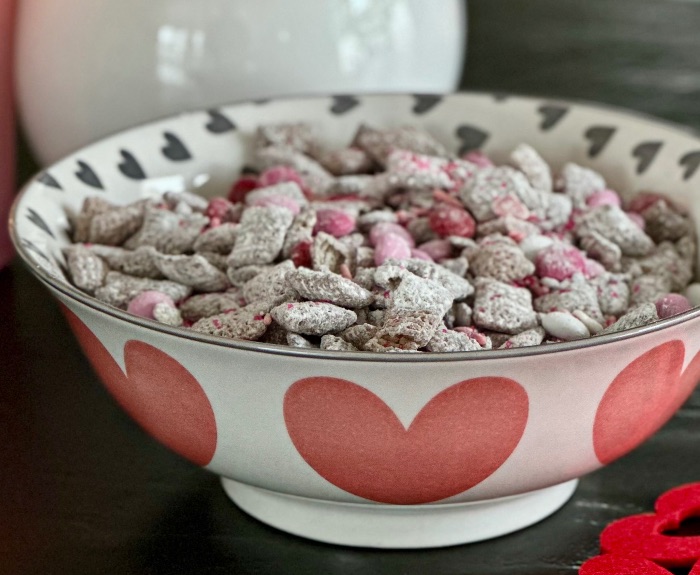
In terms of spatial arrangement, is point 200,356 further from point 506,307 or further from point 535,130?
point 535,130

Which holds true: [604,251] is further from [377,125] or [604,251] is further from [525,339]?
[377,125]

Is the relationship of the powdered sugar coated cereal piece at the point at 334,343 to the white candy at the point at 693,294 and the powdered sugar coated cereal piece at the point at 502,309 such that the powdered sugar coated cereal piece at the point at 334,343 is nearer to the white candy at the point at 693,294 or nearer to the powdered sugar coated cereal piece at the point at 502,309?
the powdered sugar coated cereal piece at the point at 502,309

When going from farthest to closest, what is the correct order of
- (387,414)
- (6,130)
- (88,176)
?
(6,130) < (88,176) < (387,414)

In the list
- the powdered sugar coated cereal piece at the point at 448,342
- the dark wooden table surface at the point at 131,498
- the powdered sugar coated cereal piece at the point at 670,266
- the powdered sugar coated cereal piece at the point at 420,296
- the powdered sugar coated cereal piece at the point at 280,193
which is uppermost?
the powdered sugar coated cereal piece at the point at 420,296

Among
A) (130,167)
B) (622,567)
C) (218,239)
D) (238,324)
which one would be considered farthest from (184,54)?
(622,567)

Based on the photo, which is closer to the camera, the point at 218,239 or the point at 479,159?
the point at 218,239

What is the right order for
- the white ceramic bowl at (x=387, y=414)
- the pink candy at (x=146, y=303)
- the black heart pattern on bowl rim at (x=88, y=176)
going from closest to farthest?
the white ceramic bowl at (x=387, y=414) → the pink candy at (x=146, y=303) → the black heart pattern on bowl rim at (x=88, y=176)

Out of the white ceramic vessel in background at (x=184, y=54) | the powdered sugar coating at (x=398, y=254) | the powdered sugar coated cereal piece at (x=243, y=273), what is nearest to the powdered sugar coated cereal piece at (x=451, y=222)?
the powdered sugar coating at (x=398, y=254)
